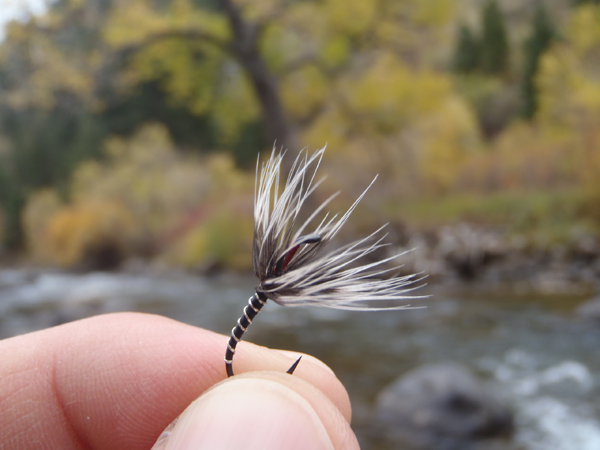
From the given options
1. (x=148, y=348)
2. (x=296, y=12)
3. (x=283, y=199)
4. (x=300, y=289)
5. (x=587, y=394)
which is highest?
(x=296, y=12)

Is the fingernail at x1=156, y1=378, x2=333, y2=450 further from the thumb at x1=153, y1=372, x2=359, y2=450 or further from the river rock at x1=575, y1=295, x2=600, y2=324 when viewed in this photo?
the river rock at x1=575, y1=295, x2=600, y2=324

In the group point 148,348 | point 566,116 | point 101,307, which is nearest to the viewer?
point 148,348

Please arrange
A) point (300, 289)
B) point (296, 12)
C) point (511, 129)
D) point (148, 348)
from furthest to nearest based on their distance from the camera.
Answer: point (511, 129)
point (296, 12)
point (148, 348)
point (300, 289)

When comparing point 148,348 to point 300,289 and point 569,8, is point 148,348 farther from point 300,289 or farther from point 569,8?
point 569,8

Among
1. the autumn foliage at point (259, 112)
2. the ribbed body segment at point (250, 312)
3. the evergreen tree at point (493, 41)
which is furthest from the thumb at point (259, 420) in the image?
the evergreen tree at point (493, 41)

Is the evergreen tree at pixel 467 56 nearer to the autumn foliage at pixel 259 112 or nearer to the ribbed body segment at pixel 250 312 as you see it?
the autumn foliage at pixel 259 112

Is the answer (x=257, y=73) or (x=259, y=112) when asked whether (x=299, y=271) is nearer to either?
(x=257, y=73)

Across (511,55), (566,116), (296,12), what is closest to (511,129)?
(566,116)

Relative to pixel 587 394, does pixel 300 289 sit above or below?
above

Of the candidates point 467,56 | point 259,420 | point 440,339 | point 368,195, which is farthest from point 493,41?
point 259,420
